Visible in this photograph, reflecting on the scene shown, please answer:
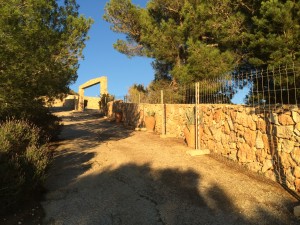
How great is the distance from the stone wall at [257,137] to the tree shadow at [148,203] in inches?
54.2

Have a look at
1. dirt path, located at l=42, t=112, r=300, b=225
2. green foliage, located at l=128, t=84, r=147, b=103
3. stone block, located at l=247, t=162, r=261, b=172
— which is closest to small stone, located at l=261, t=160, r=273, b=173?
stone block, located at l=247, t=162, r=261, b=172

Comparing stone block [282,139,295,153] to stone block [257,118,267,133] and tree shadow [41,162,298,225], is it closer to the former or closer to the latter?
stone block [257,118,267,133]

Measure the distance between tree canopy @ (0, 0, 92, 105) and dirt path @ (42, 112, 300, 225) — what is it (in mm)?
2411

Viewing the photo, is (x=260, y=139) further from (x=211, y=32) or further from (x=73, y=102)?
(x=73, y=102)

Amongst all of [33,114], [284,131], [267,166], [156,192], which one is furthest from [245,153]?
[33,114]

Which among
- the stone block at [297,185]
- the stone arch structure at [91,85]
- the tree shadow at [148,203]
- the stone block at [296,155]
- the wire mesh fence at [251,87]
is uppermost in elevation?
the stone arch structure at [91,85]

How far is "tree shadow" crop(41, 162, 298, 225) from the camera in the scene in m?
5.69

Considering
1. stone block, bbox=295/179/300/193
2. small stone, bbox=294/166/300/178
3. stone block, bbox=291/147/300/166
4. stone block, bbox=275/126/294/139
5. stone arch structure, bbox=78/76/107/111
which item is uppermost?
stone arch structure, bbox=78/76/107/111

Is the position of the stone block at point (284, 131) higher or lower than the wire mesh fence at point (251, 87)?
lower

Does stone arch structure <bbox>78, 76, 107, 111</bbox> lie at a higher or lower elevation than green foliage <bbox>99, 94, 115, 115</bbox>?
higher

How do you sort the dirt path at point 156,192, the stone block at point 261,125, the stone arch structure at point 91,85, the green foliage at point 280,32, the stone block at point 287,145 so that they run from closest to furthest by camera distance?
the dirt path at point 156,192 → the stone block at point 287,145 → the stone block at point 261,125 → the green foliage at point 280,32 → the stone arch structure at point 91,85

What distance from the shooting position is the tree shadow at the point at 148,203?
5.69 meters

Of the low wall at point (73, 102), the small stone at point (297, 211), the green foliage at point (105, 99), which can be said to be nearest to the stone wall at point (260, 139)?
the small stone at point (297, 211)

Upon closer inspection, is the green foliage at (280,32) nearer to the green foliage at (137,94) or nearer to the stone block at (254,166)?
the stone block at (254,166)
